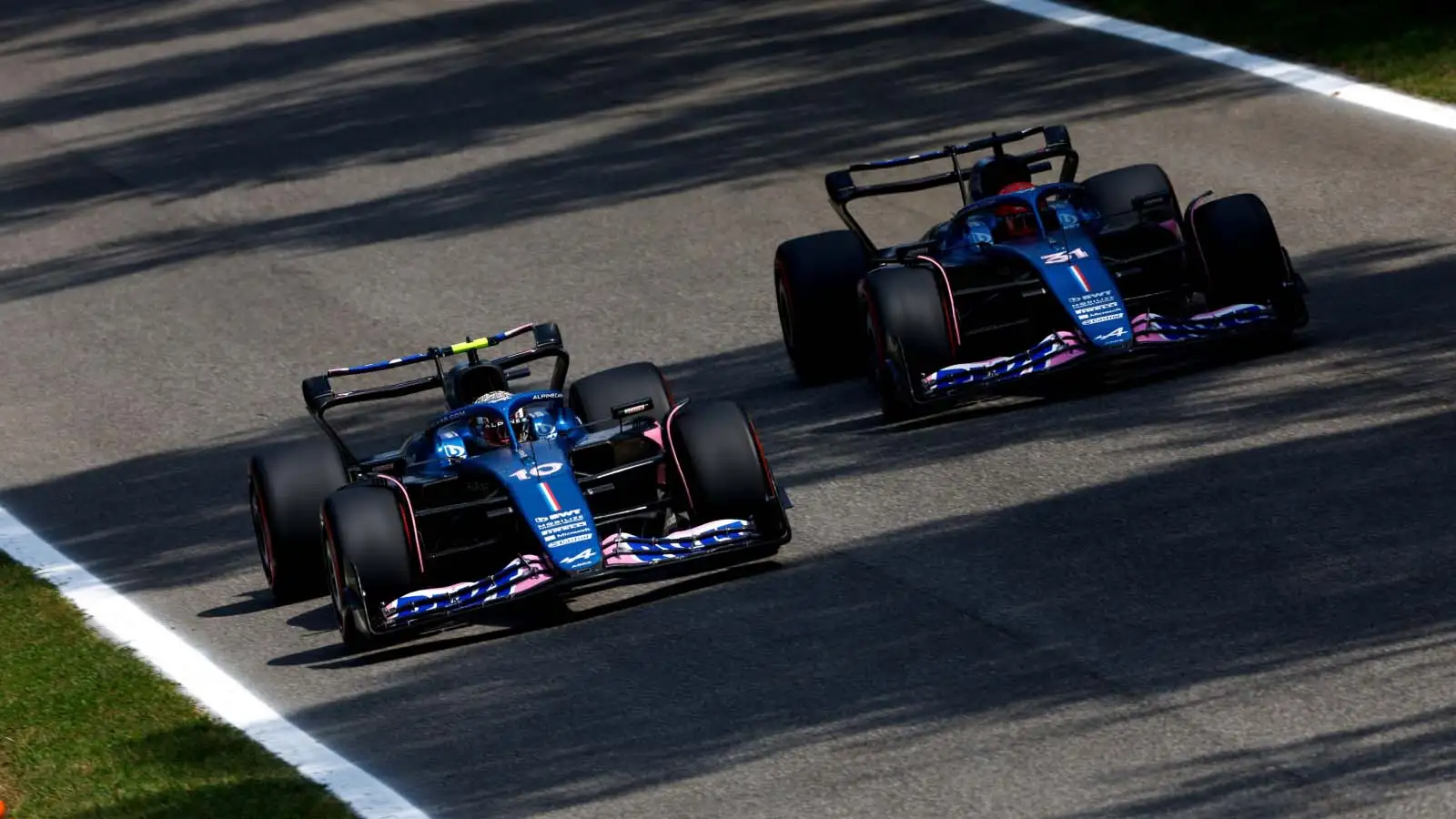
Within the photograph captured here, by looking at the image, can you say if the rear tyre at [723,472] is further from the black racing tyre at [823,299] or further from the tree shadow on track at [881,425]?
the black racing tyre at [823,299]

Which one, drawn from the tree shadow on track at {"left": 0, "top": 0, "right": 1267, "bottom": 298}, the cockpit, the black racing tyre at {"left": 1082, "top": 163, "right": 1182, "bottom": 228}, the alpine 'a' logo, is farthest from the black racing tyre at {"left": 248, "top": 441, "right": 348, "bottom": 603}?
the tree shadow on track at {"left": 0, "top": 0, "right": 1267, "bottom": 298}

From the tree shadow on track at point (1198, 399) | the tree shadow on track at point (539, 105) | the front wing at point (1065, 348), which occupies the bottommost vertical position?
the tree shadow on track at point (1198, 399)

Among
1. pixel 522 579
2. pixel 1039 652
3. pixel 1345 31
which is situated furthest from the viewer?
pixel 1345 31

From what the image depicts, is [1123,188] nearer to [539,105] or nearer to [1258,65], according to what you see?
[1258,65]

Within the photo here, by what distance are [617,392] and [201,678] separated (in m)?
2.17

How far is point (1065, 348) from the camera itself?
36.1 feet

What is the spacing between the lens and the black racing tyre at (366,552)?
907cm

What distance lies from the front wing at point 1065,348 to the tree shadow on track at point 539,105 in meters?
6.54

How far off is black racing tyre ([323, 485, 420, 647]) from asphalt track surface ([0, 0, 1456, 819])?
251 millimetres

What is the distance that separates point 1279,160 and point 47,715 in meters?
9.47

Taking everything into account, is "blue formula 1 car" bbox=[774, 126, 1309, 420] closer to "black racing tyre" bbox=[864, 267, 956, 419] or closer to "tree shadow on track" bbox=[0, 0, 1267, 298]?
"black racing tyre" bbox=[864, 267, 956, 419]

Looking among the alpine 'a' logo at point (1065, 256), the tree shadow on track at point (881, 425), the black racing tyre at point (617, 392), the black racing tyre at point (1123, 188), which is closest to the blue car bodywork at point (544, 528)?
the black racing tyre at point (617, 392)

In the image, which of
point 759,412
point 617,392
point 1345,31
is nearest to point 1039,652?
point 617,392

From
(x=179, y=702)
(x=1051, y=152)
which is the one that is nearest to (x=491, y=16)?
(x=1051, y=152)
